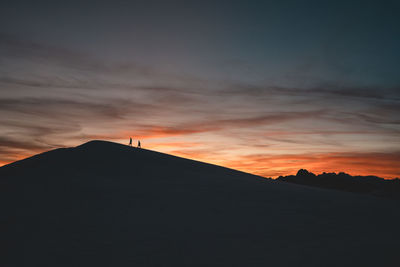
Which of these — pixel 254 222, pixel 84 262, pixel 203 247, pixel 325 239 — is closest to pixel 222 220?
pixel 254 222

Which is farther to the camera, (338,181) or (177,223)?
(338,181)

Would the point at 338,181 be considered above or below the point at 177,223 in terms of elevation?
above

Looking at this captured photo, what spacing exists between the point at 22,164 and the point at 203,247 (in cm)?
1238

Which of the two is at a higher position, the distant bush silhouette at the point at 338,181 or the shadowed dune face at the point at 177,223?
the distant bush silhouette at the point at 338,181

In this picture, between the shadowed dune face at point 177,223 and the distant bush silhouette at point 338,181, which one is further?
the distant bush silhouette at point 338,181

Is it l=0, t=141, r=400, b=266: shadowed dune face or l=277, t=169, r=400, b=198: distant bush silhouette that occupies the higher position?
l=277, t=169, r=400, b=198: distant bush silhouette

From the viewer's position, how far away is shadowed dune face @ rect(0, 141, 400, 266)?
5.64 metres

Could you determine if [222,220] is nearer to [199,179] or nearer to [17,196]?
[199,179]

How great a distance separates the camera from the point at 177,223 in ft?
24.4

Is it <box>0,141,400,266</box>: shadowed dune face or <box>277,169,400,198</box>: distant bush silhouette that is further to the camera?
<box>277,169,400,198</box>: distant bush silhouette

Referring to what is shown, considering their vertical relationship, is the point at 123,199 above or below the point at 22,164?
below

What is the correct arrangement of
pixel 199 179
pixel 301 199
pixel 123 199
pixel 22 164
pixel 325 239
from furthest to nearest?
1. pixel 22 164
2. pixel 199 179
3. pixel 301 199
4. pixel 123 199
5. pixel 325 239

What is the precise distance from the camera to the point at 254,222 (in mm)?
7703

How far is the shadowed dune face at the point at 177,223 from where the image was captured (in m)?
5.64
